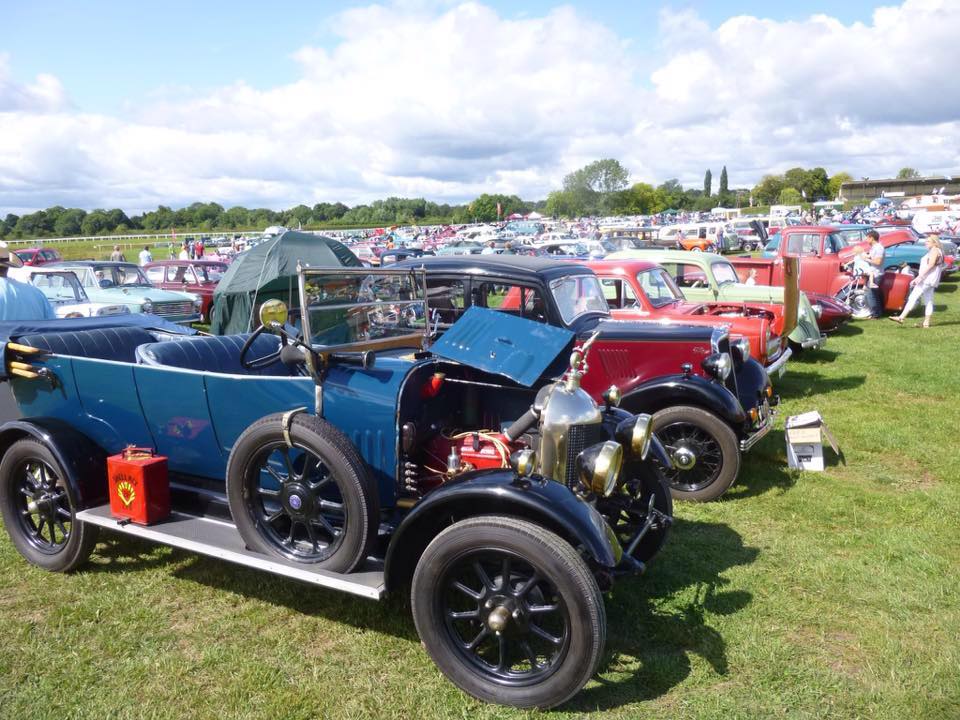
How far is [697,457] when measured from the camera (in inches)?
199

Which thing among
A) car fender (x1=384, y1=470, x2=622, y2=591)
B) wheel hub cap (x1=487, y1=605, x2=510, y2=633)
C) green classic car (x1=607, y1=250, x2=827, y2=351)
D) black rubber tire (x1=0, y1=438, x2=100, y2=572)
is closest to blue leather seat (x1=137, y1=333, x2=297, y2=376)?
black rubber tire (x1=0, y1=438, x2=100, y2=572)

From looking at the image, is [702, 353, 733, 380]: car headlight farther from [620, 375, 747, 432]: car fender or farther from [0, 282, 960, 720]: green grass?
[0, 282, 960, 720]: green grass

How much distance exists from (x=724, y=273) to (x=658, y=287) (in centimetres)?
284

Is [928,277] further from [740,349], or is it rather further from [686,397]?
[686,397]

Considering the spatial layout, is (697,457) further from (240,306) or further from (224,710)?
(240,306)

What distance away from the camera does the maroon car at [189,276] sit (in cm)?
1526

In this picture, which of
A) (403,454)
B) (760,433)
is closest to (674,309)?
(760,433)

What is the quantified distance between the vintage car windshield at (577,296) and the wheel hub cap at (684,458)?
5.46ft

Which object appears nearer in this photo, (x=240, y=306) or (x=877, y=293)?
(x=240, y=306)

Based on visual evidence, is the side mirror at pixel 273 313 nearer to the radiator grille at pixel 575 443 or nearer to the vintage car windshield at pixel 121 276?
the radiator grille at pixel 575 443

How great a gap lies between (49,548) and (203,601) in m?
1.13

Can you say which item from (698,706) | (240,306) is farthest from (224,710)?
(240,306)

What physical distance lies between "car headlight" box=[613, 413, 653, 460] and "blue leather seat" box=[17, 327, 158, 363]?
3.37 m

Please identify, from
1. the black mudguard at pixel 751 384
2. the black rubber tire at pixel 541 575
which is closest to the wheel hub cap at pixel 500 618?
the black rubber tire at pixel 541 575
